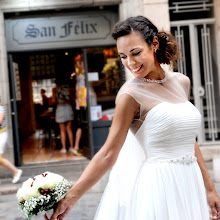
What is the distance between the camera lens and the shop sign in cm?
980

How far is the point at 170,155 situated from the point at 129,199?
308 mm

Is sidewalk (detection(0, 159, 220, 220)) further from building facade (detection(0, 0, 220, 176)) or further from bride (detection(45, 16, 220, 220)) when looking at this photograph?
bride (detection(45, 16, 220, 220))

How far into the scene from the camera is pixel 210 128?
10.0m

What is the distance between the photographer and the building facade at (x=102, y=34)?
9641mm

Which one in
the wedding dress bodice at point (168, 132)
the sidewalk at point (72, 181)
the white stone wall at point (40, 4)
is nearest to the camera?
the wedding dress bodice at point (168, 132)

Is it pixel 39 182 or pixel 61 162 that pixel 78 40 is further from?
pixel 39 182

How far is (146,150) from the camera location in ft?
7.77

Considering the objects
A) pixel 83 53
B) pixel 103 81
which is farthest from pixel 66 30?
pixel 103 81

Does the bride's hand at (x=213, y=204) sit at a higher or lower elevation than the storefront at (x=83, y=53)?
lower

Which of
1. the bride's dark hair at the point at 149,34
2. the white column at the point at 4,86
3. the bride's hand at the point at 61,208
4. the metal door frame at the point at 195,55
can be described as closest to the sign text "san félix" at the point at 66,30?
the white column at the point at 4,86

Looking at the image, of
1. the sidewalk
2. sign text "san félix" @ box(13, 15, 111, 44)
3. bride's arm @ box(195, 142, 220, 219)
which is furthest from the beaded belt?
sign text "san félix" @ box(13, 15, 111, 44)

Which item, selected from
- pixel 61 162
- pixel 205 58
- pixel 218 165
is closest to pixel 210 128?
pixel 205 58

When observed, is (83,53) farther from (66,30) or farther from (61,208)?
(61,208)

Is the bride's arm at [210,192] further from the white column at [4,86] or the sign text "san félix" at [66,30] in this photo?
the sign text "san félix" at [66,30]
